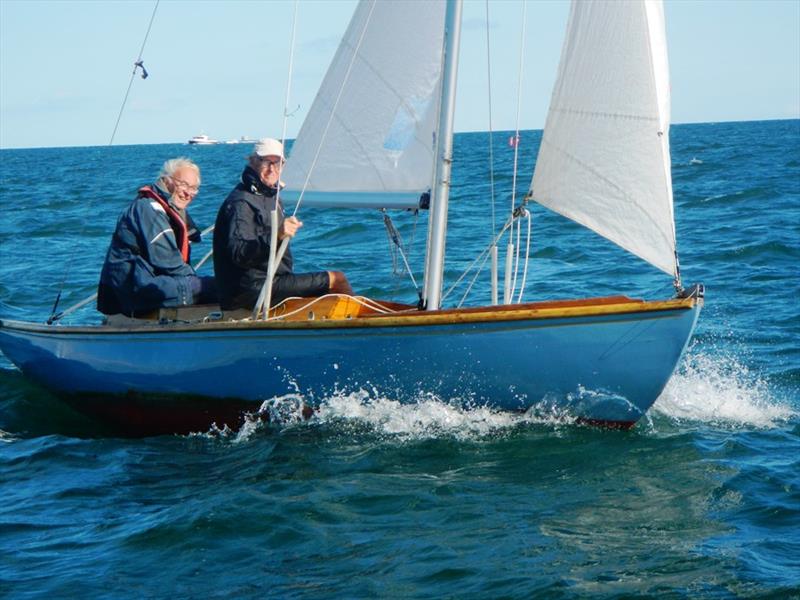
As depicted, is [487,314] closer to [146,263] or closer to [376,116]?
[376,116]

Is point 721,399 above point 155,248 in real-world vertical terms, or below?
below

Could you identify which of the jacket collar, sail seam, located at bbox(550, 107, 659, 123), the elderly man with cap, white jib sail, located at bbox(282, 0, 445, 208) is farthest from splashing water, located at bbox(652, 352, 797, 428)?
the jacket collar

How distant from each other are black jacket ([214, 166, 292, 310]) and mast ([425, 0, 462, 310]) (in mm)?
940

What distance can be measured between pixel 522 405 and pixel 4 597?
3019 mm

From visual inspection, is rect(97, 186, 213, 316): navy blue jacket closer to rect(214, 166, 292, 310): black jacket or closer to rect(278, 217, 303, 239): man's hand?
rect(214, 166, 292, 310): black jacket

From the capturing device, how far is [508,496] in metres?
6.02

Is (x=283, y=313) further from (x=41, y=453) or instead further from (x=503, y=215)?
(x=503, y=215)

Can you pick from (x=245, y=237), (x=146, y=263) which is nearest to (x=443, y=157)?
(x=245, y=237)

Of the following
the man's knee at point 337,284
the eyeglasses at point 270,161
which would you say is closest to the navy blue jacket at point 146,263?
the eyeglasses at point 270,161

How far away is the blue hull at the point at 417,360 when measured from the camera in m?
6.48

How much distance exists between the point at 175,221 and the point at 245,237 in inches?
30.8

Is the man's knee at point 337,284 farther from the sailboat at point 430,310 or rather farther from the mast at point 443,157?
the mast at point 443,157

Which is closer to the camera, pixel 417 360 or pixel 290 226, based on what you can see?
pixel 417 360

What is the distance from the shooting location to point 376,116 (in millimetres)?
7445
